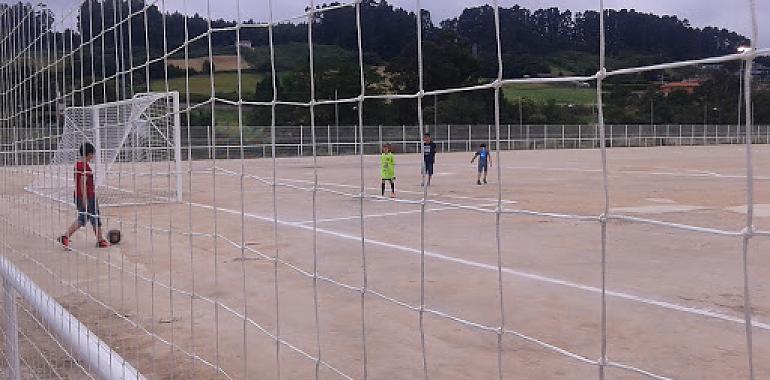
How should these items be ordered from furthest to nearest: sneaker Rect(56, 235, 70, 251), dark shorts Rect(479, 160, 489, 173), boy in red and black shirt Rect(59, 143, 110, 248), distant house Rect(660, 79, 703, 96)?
1. dark shorts Rect(479, 160, 489, 173)
2. boy in red and black shirt Rect(59, 143, 110, 248)
3. sneaker Rect(56, 235, 70, 251)
4. distant house Rect(660, 79, 703, 96)

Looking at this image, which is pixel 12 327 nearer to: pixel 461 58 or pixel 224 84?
pixel 224 84

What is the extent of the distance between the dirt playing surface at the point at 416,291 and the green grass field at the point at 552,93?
0.99ft

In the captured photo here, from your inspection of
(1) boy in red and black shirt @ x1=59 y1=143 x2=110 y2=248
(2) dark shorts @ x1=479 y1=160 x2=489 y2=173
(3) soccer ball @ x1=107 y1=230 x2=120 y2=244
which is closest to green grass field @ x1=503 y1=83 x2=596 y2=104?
(1) boy in red and black shirt @ x1=59 y1=143 x2=110 y2=248

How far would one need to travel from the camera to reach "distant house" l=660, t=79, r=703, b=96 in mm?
1860

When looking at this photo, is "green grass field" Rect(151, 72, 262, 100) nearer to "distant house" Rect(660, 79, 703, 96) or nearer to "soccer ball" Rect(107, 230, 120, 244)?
"distant house" Rect(660, 79, 703, 96)

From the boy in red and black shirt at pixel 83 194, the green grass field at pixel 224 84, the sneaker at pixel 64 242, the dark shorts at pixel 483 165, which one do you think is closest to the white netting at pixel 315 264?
the green grass field at pixel 224 84

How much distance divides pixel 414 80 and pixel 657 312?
3.59 meters

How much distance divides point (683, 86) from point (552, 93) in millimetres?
→ 482

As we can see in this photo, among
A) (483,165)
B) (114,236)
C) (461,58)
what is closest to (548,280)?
(461,58)

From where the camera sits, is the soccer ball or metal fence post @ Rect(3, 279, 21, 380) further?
the soccer ball

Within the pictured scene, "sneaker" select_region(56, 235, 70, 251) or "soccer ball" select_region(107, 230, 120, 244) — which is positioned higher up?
"sneaker" select_region(56, 235, 70, 251)

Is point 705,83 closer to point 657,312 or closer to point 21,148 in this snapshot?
point 657,312

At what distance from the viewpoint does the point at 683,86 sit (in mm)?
1909

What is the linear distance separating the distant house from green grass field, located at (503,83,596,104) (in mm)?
161
